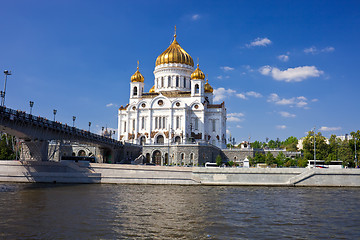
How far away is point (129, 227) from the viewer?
19.2m

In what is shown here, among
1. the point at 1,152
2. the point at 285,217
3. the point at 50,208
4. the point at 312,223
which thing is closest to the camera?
the point at 312,223

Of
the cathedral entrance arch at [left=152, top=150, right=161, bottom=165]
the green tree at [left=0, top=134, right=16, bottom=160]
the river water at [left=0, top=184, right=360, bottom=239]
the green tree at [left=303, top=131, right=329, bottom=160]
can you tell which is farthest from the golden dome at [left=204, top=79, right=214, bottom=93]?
the river water at [left=0, top=184, right=360, bottom=239]

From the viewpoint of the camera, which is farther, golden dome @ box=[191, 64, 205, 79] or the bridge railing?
golden dome @ box=[191, 64, 205, 79]

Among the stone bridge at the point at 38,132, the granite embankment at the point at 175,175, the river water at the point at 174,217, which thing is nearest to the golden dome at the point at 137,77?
the stone bridge at the point at 38,132

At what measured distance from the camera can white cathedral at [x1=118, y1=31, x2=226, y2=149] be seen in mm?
71125

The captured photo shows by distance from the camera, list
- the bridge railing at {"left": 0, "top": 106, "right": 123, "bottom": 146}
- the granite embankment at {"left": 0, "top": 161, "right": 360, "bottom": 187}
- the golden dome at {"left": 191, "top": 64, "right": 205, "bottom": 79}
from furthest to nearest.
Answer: the golden dome at {"left": 191, "top": 64, "right": 205, "bottom": 79}
the granite embankment at {"left": 0, "top": 161, "right": 360, "bottom": 187}
the bridge railing at {"left": 0, "top": 106, "right": 123, "bottom": 146}

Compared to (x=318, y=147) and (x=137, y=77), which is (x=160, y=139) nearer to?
(x=137, y=77)

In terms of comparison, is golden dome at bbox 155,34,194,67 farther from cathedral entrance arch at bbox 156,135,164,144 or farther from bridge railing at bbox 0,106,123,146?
bridge railing at bbox 0,106,123,146

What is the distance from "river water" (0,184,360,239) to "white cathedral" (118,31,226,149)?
37.3 m

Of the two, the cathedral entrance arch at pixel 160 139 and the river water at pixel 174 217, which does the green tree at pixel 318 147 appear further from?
the river water at pixel 174 217

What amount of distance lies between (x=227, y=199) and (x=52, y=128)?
84.1 feet

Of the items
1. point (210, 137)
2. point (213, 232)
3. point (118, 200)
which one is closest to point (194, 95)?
point (210, 137)

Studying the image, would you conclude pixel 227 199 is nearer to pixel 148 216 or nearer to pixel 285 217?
pixel 285 217

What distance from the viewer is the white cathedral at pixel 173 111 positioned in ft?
233
